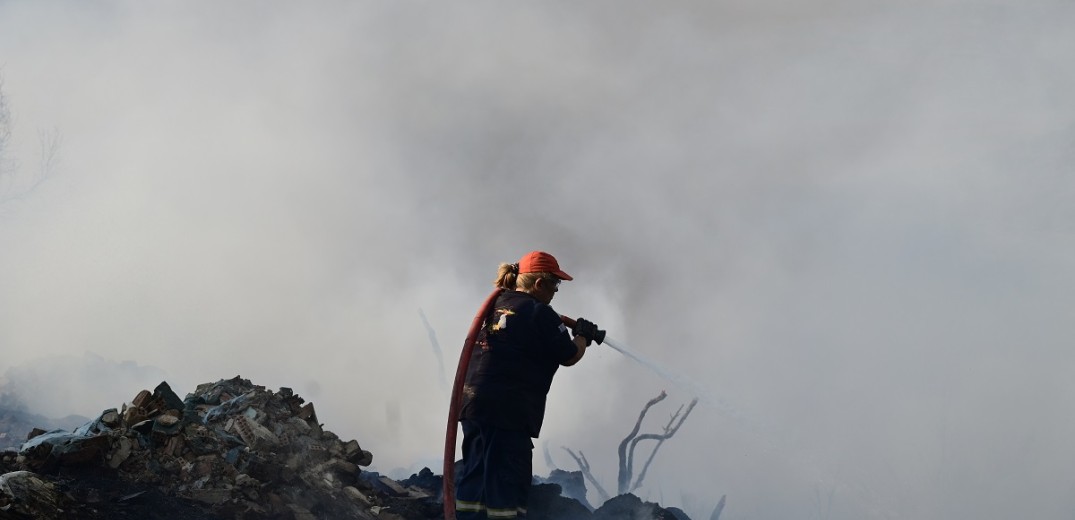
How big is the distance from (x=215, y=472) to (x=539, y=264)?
309 cm

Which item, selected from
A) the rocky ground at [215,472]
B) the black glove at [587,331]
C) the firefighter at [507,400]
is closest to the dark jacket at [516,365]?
the firefighter at [507,400]

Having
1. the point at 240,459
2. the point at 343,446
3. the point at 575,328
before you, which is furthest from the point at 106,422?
the point at 575,328

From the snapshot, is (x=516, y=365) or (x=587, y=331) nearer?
(x=516, y=365)

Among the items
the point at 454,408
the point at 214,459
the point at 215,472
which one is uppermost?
the point at 454,408

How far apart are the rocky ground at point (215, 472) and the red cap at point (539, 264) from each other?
100 inches

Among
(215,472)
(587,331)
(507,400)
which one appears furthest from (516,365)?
(215,472)

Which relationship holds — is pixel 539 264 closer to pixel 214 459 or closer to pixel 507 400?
pixel 507 400

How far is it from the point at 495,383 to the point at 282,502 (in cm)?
211

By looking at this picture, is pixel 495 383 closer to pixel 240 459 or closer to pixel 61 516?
pixel 240 459

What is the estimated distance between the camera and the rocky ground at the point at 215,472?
6.17 meters

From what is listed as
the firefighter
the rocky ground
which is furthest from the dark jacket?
the rocky ground

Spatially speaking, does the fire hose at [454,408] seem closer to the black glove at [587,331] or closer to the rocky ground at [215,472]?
the black glove at [587,331]

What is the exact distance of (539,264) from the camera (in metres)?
6.95

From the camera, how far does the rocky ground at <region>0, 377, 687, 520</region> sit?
6.17 meters
